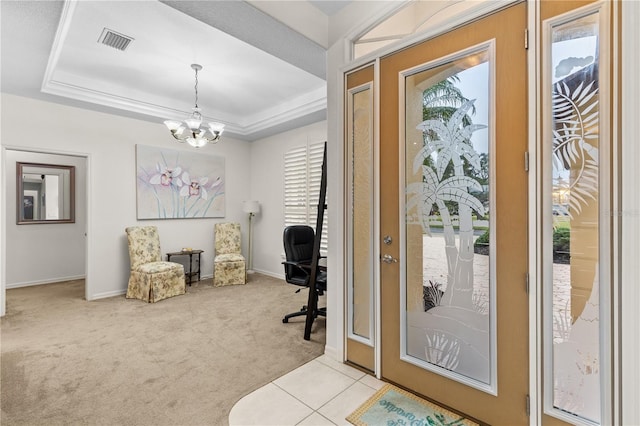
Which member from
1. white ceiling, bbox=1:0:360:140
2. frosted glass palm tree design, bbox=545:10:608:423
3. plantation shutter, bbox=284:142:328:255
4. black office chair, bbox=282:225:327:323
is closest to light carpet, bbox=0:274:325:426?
black office chair, bbox=282:225:327:323

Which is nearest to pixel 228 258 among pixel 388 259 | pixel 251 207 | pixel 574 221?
pixel 251 207

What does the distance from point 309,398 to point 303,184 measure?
139 inches

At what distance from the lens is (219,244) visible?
17.3 feet

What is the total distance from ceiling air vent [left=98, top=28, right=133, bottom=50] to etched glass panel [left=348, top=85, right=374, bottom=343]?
7.49 ft

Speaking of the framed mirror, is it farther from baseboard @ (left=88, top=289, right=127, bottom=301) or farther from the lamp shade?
the lamp shade

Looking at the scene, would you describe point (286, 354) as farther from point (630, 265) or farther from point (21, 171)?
point (21, 171)

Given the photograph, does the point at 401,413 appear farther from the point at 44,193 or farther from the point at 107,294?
the point at 44,193

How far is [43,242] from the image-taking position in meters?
4.91

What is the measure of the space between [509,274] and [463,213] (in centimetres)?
40

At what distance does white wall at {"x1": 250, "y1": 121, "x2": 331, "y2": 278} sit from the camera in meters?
5.33

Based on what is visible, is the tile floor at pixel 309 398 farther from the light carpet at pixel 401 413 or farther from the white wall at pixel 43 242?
the white wall at pixel 43 242

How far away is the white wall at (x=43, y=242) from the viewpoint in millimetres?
4633

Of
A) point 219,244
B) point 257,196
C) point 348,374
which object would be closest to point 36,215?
point 219,244

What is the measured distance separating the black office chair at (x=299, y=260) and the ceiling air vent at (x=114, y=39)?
96.9 inches
